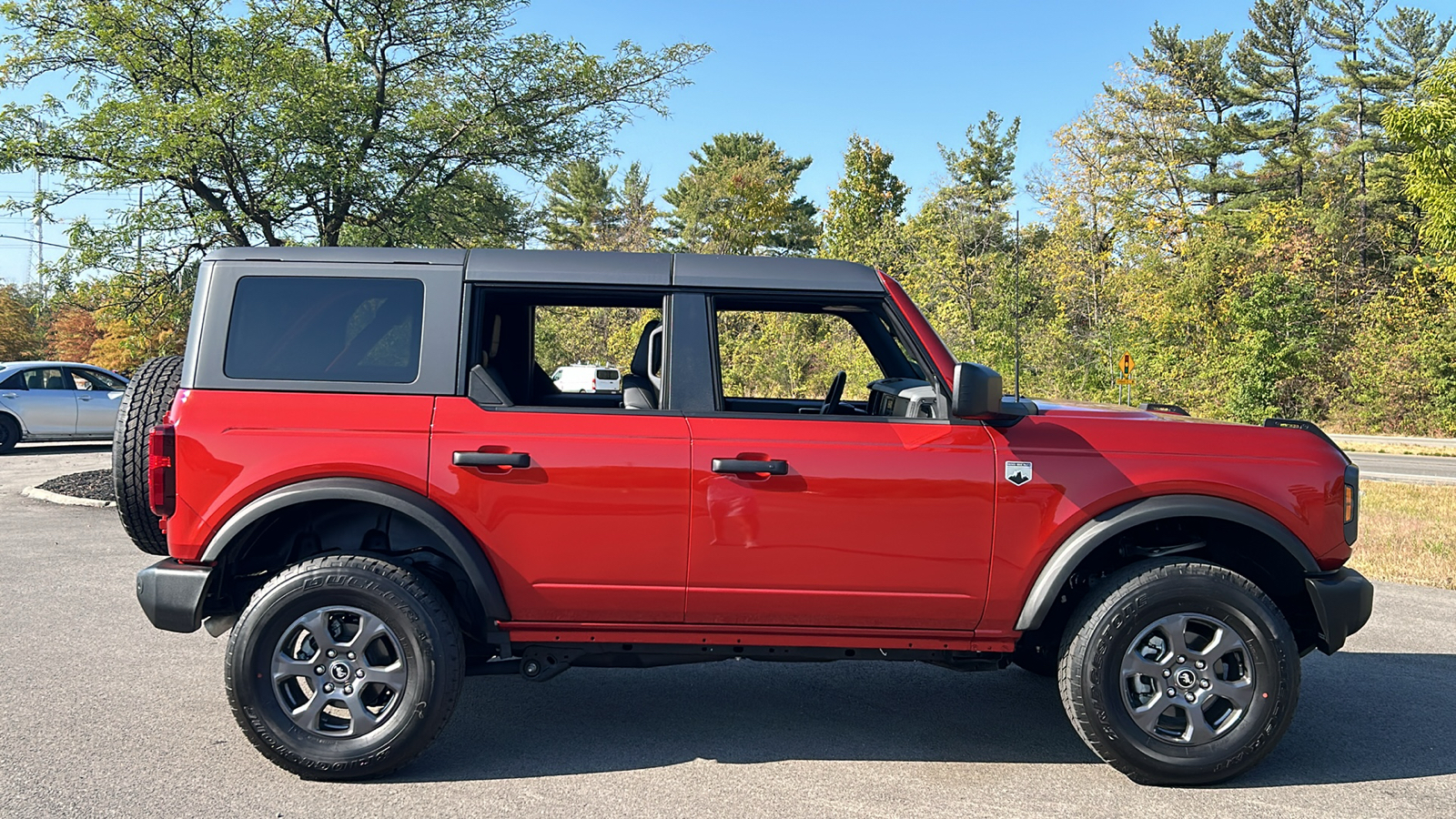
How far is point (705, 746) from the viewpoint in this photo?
167 inches

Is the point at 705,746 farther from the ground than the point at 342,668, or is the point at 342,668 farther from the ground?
the point at 342,668

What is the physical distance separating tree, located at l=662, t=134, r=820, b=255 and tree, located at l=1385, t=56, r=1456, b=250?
31.8 meters

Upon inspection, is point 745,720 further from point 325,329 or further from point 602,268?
point 325,329

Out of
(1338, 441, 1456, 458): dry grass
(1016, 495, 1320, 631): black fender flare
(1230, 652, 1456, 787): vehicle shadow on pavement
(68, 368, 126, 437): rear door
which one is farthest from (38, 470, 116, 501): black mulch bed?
(1338, 441, 1456, 458): dry grass

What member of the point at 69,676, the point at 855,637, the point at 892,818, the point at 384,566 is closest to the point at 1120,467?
the point at 855,637

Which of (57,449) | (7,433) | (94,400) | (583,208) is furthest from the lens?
(583,208)

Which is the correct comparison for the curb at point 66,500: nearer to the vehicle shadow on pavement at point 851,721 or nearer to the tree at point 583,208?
the vehicle shadow on pavement at point 851,721

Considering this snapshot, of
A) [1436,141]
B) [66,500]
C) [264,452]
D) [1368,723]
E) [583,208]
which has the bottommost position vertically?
[66,500]

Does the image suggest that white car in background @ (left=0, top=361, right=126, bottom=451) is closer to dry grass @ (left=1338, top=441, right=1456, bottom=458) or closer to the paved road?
the paved road

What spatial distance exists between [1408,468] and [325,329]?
61.7 feet

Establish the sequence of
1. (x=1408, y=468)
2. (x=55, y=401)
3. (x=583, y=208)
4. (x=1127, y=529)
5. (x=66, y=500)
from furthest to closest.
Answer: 1. (x=583, y=208)
2. (x=1408, y=468)
3. (x=55, y=401)
4. (x=66, y=500)
5. (x=1127, y=529)

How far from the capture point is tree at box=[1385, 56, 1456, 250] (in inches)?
499

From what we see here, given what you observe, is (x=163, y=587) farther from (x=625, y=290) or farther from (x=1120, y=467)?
(x=1120, y=467)

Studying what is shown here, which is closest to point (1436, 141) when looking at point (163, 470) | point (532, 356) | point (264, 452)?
point (532, 356)
